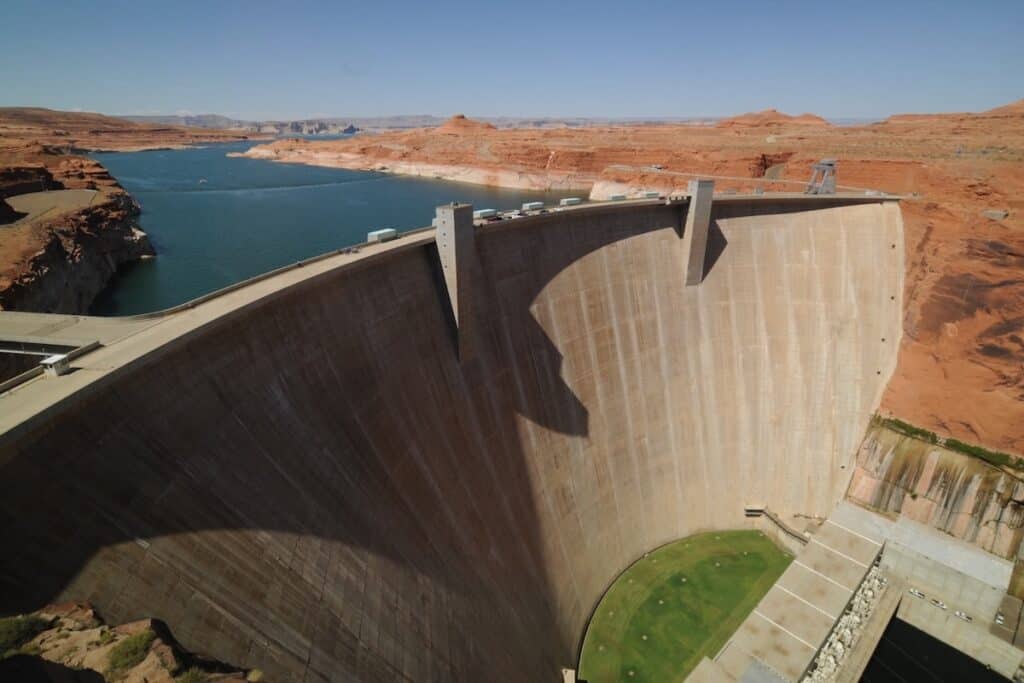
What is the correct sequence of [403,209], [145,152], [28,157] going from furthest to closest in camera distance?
[145,152]
[403,209]
[28,157]

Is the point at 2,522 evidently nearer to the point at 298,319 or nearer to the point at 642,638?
the point at 298,319

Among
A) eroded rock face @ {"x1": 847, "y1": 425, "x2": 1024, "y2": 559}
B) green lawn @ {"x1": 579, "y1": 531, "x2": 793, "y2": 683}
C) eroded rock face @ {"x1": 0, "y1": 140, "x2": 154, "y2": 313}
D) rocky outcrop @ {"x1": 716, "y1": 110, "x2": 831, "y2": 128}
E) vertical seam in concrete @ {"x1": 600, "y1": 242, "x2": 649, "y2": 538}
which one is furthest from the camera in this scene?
rocky outcrop @ {"x1": 716, "y1": 110, "x2": 831, "y2": 128}

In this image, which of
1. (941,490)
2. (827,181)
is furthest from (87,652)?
(827,181)

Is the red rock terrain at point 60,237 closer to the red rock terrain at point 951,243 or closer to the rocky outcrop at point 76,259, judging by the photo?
the rocky outcrop at point 76,259

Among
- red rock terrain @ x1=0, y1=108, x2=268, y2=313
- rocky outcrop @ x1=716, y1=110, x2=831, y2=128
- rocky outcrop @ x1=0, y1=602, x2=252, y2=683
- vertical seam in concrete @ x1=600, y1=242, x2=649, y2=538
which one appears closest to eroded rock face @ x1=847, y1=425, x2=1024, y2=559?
vertical seam in concrete @ x1=600, y1=242, x2=649, y2=538

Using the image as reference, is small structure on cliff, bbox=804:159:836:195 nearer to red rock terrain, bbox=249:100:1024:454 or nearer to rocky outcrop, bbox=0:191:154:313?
red rock terrain, bbox=249:100:1024:454

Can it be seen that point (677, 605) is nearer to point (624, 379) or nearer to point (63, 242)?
point (624, 379)

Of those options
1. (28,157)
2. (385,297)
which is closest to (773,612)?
(385,297)
